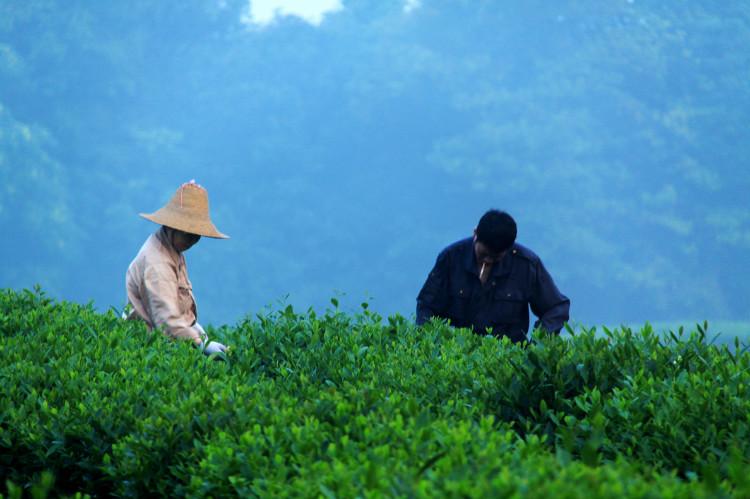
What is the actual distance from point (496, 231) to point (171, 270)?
2.51 metres

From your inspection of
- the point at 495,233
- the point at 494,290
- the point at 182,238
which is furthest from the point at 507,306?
the point at 182,238

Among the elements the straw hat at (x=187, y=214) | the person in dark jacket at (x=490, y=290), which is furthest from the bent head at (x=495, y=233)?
the straw hat at (x=187, y=214)

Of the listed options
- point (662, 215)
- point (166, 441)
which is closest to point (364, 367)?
point (166, 441)

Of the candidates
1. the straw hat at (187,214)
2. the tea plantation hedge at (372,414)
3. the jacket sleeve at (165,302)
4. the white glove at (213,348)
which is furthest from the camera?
the straw hat at (187,214)

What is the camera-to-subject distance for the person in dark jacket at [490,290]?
6992 mm

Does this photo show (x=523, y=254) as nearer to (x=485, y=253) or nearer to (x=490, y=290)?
(x=490, y=290)

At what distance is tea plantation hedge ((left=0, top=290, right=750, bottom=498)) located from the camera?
9.41 ft

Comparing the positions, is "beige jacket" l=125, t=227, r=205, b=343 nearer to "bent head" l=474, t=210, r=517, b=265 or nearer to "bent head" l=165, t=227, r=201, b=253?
"bent head" l=165, t=227, r=201, b=253

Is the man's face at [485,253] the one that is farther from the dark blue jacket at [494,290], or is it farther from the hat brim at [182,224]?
the hat brim at [182,224]

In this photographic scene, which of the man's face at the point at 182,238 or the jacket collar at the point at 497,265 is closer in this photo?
the man's face at the point at 182,238

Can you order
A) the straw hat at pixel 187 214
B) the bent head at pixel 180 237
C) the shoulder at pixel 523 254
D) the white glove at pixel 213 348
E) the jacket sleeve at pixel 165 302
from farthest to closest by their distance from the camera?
1. the shoulder at pixel 523 254
2. the bent head at pixel 180 237
3. the straw hat at pixel 187 214
4. the jacket sleeve at pixel 165 302
5. the white glove at pixel 213 348

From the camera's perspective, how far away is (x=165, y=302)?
6.54 metres

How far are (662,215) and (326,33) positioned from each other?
4142 cm

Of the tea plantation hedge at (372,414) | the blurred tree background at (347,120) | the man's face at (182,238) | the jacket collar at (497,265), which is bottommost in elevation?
the tea plantation hedge at (372,414)
